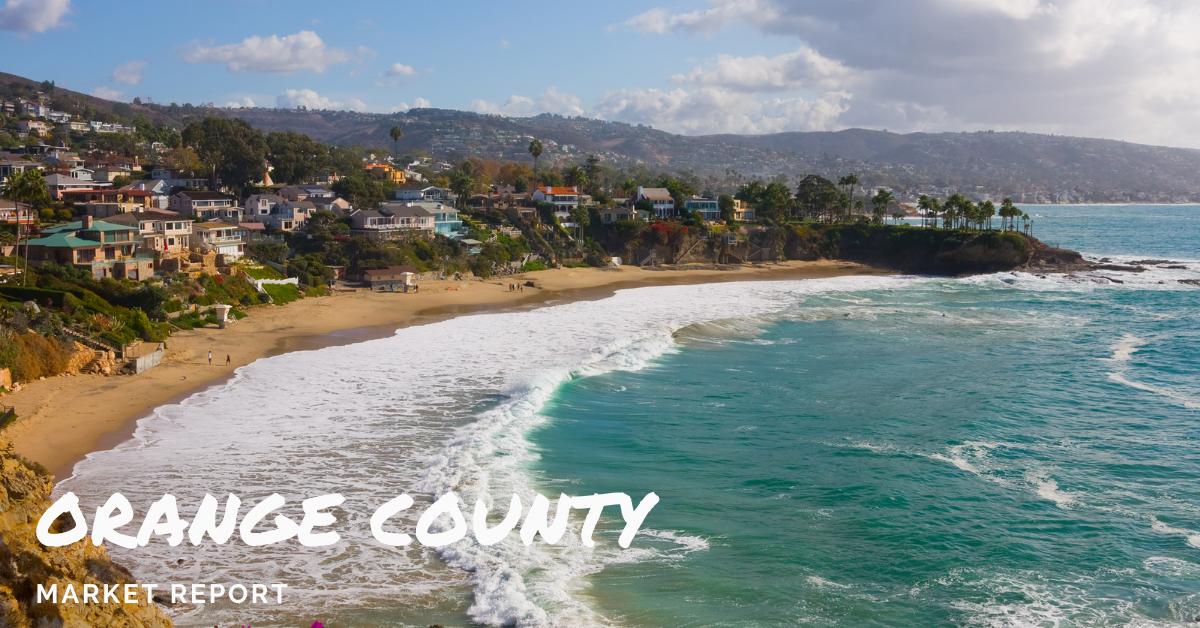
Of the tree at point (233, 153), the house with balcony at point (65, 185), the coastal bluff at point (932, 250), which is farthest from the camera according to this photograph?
the coastal bluff at point (932, 250)

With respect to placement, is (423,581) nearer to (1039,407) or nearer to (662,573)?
(662,573)

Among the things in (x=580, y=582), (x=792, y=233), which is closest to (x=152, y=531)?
(x=580, y=582)

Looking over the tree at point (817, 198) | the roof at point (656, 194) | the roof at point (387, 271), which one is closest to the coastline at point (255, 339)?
the roof at point (387, 271)

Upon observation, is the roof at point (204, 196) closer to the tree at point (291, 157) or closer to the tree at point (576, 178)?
the tree at point (291, 157)

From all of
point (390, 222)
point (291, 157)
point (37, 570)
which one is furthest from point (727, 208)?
point (37, 570)

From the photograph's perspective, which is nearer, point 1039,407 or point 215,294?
point 1039,407

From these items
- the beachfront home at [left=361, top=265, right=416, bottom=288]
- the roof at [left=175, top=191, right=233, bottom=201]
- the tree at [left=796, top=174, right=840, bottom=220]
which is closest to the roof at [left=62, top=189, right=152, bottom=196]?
the roof at [left=175, top=191, right=233, bottom=201]
